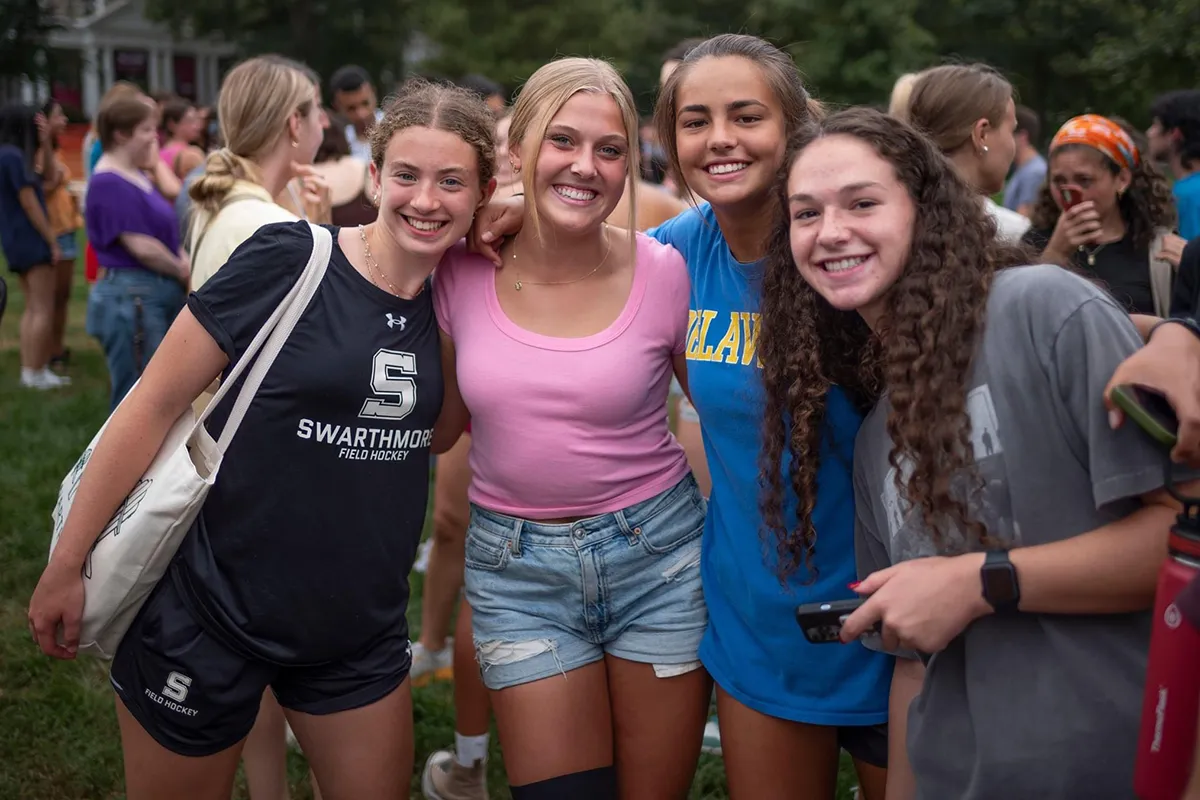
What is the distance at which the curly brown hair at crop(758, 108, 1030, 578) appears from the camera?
2064 millimetres

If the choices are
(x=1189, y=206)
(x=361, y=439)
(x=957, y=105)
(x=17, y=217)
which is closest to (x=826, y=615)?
(x=361, y=439)

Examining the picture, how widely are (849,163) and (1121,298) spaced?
2.80 meters

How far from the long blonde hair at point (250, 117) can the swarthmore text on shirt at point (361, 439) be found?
4.35ft

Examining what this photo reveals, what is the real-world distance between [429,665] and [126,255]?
12.0 feet

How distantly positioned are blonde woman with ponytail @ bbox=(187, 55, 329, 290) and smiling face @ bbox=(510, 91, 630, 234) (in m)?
1.07

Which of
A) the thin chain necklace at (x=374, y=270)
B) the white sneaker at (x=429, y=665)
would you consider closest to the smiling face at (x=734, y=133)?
the thin chain necklace at (x=374, y=270)

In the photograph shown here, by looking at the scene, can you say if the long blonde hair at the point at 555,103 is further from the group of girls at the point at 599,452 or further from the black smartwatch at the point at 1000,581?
the black smartwatch at the point at 1000,581

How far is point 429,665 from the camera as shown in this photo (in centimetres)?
483

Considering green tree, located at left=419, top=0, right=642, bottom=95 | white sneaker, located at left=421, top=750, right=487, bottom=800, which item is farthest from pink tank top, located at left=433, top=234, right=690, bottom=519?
green tree, located at left=419, top=0, right=642, bottom=95

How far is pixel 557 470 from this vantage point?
274cm

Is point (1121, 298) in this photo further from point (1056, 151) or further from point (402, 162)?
point (402, 162)

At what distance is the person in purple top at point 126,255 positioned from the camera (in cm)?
697

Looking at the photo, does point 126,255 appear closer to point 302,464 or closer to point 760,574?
point 302,464

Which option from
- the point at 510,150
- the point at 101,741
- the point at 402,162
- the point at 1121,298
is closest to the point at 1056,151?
the point at 1121,298
